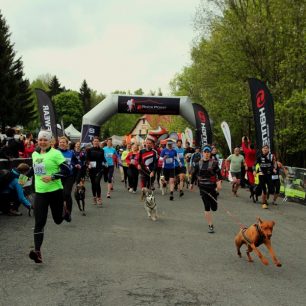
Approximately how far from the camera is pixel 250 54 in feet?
90.8

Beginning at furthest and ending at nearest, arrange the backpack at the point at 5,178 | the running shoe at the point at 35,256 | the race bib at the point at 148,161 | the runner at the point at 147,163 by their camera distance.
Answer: the race bib at the point at 148,161
the runner at the point at 147,163
the backpack at the point at 5,178
the running shoe at the point at 35,256

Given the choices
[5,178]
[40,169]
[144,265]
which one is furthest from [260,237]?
[5,178]

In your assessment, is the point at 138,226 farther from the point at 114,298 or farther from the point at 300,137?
the point at 300,137

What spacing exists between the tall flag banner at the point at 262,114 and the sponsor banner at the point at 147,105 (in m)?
12.3

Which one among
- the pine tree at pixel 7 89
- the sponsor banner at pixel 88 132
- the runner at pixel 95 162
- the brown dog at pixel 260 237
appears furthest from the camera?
the pine tree at pixel 7 89

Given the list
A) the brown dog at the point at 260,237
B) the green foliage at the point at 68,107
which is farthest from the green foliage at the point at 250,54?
the green foliage at the point at 68,107

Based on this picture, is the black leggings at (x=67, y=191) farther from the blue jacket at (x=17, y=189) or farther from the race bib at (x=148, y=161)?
the race bib at (x=148, y=161)

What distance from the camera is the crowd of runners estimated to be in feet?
22.4

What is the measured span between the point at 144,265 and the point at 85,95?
111 metres

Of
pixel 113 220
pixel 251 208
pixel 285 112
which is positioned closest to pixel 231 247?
pixel 113 220

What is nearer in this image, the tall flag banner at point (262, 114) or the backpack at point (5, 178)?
the backpack at point (5, 178)

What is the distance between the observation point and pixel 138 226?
33.6 ft

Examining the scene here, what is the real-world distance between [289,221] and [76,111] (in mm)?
92338

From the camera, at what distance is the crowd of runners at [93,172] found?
6.82 meters
